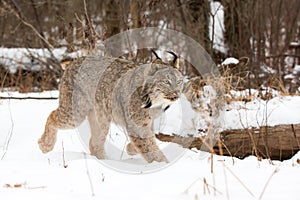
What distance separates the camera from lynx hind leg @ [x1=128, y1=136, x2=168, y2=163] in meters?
3.53

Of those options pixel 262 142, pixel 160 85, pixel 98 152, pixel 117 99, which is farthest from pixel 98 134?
pixel 262 142

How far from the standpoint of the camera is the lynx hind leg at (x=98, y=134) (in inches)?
160

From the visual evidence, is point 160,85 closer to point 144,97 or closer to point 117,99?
point 144,97

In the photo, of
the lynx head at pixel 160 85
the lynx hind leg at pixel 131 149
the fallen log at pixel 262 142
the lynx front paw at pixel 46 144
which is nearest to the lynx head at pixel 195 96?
the fallen log at pixel 262 142

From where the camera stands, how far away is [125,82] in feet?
12.6

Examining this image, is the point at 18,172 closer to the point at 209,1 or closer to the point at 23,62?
the point at 209,1

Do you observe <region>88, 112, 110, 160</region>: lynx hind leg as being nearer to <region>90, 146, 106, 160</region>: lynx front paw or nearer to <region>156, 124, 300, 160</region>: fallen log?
<region>90, 146, 106, 160</region>: lynx front paw

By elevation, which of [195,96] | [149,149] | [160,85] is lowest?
[149,149]

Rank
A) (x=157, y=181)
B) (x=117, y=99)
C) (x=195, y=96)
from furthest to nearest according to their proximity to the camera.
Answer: (x=195, y=96) < (x=117, y=99) < (x=157, y=181)

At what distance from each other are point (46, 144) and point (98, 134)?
0.48m

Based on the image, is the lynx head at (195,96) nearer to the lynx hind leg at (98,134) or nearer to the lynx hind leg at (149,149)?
the lynx hind leg at (98,134)

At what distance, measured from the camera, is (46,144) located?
4.09 meters

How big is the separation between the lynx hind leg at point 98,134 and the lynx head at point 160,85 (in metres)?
0.61

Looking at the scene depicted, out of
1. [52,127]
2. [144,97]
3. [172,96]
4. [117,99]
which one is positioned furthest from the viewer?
[52,127]
